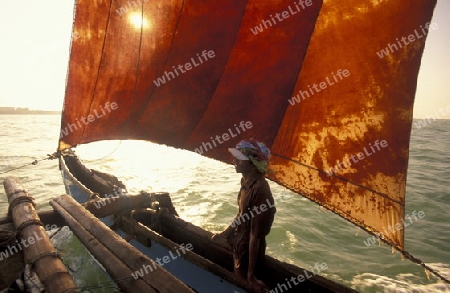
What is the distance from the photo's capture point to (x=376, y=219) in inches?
136

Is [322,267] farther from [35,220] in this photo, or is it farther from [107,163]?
[107,163]

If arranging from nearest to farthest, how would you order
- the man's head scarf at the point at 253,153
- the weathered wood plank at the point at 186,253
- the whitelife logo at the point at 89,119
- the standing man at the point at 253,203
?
the standing man at the point at 253,203 → the man's head scarf at the point at 253,153 → the weathered wood plank at the point at 186,253 → the whitelife logo at the point at 89,119

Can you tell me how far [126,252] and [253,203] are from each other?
1492mm

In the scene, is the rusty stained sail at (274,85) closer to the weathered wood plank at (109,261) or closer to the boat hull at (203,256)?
the boat hull at (203,256)

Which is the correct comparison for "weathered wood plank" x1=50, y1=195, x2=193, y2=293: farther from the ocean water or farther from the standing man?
the ocean water

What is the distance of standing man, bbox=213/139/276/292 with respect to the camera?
2785 mm

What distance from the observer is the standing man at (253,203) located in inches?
110

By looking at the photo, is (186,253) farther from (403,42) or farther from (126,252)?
(403,42)

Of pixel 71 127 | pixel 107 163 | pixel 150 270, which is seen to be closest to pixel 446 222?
pixel 150 270

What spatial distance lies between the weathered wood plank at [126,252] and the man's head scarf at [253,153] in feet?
4.56

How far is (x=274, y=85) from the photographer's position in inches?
155


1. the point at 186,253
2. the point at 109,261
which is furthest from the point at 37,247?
the point at 186,253

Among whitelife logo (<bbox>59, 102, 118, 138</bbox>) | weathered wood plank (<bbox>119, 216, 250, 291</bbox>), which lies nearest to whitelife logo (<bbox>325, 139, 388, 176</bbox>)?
weathered wood plank (<bbox>119, 216, 250, 291</bbox>)

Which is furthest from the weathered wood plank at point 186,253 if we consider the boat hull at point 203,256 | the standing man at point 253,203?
the standing man at point 253,203
